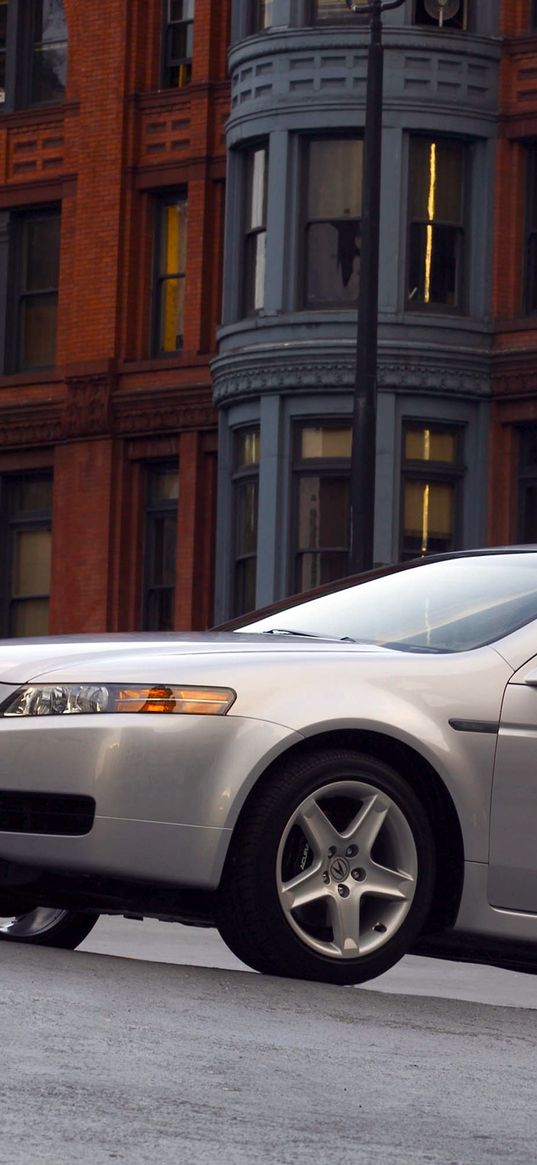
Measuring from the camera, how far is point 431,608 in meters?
7.83

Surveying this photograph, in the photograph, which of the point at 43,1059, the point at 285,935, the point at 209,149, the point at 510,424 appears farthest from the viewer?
the point at 209,149

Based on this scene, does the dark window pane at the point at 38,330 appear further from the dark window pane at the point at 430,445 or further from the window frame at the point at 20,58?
the dark window pane at the point at 430,445

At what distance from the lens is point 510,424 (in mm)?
24719

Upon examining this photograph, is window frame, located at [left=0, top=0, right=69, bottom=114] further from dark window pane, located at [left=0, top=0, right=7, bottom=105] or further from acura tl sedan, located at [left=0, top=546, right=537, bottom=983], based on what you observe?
acura tl sedan, located at [left=0, top=546, right=537, bottom=983]

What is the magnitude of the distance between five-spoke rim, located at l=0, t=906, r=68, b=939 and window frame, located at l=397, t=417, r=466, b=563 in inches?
633

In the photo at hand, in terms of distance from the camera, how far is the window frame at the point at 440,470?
24484 mm

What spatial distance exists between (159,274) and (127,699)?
69.2 feet

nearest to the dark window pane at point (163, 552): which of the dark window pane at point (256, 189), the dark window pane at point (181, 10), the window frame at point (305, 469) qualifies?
the window frame at point (305, 469)

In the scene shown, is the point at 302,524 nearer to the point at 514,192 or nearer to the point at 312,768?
the point at 514,192

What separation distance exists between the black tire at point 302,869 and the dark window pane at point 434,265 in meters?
17.8

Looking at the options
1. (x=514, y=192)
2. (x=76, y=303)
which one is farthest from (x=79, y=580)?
(x=514, y=192)

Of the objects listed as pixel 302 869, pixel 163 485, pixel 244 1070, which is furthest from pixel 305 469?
pixel 244 1070

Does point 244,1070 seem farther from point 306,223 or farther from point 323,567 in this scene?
point 306,223

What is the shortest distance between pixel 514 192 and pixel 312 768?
18.6m
